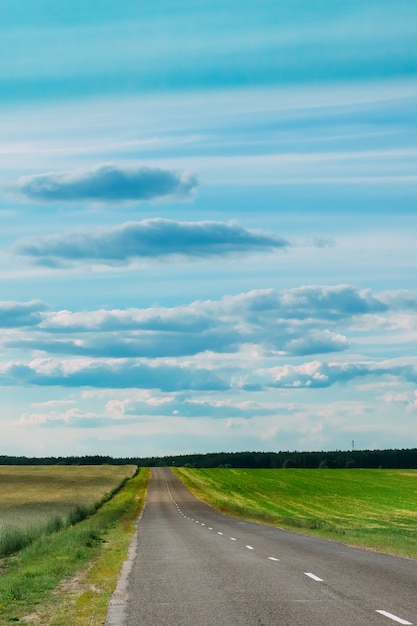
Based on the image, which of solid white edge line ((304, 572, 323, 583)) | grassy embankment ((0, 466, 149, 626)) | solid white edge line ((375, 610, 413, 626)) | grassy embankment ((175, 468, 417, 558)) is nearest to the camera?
solid white edge line ((375, 610, 413, 626))

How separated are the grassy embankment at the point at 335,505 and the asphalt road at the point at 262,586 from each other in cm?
457

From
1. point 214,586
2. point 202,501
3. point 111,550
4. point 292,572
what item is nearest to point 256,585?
point 214,586

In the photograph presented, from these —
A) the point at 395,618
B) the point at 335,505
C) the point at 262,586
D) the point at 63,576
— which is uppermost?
the point at 395,618

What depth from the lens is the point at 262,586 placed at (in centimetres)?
1906

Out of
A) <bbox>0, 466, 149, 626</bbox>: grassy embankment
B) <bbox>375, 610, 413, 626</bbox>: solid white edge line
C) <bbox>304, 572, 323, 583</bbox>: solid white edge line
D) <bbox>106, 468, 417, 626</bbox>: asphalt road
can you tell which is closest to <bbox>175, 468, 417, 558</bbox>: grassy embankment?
<bbox>106, 468, 417, 626</bbox>: asphalt road

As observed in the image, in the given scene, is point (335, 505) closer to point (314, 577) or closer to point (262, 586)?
point (314, 577)

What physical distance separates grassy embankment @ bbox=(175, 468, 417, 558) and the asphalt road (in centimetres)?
457

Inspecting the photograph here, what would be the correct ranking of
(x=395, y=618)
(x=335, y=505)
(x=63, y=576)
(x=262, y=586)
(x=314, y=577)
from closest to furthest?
(x=395, y=618) → (x=262, y=586) → (x=314, y=577) → (x=63, y=576) → (x=335, y=505)

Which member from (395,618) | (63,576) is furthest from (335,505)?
(395,618)

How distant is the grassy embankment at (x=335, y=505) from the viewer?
42.8 meters

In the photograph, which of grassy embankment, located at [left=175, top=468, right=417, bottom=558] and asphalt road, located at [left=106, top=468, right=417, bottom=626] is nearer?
asphalt road, located at [left=106, top=468, right=417, bottom=626]

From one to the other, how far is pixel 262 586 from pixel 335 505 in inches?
2605

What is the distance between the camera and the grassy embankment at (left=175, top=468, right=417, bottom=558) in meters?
42.8

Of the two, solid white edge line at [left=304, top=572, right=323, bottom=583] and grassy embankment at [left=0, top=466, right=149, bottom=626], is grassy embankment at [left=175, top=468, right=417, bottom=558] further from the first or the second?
grassy embankment at [left=0, top=466, right=149, bottom=626]
